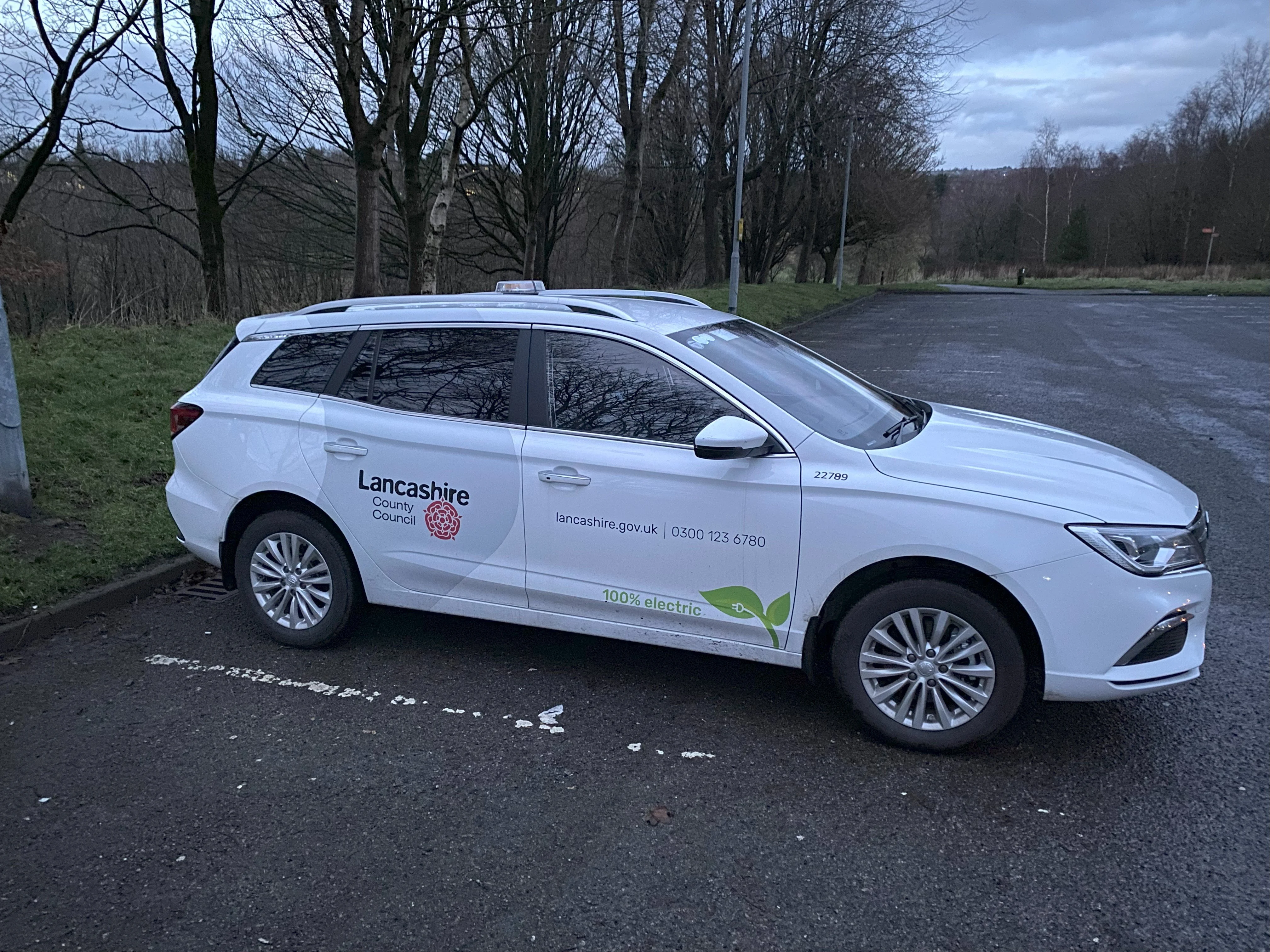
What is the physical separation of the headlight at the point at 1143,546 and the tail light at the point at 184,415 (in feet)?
13.7

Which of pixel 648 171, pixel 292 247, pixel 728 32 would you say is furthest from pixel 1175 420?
pixel 648 171

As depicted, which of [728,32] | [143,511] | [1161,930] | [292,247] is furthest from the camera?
[292,247]

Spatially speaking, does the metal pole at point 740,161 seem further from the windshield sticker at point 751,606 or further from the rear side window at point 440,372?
the windshield sticker at point 751,606

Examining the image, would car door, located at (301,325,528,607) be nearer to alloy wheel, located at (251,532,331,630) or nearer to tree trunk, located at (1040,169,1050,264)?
alloy wheel, located at (251,532,331,630)

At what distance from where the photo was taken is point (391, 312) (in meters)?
4.66

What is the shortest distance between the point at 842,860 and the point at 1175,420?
9.94m

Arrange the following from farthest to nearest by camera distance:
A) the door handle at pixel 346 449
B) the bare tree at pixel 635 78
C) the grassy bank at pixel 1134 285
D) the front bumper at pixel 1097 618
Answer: the grassy bank at pixel 1134 285, the bare tree at pixel 635 78, the door handle at pixel 346 449, the front bumper at pixel 1097 618

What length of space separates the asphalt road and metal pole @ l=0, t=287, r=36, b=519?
54.0 inches

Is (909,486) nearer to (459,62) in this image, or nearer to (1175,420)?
(1175,420)

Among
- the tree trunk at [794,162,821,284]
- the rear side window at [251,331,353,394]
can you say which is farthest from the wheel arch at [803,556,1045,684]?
the tree trunk at [794,162,821,284]

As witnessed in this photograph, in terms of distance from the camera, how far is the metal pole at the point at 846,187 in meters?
32.7

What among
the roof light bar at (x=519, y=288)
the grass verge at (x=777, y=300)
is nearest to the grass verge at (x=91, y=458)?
the roof light bar at (x=519, y=288)

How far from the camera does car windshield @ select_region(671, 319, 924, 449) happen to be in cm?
406

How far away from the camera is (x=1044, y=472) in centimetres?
371
